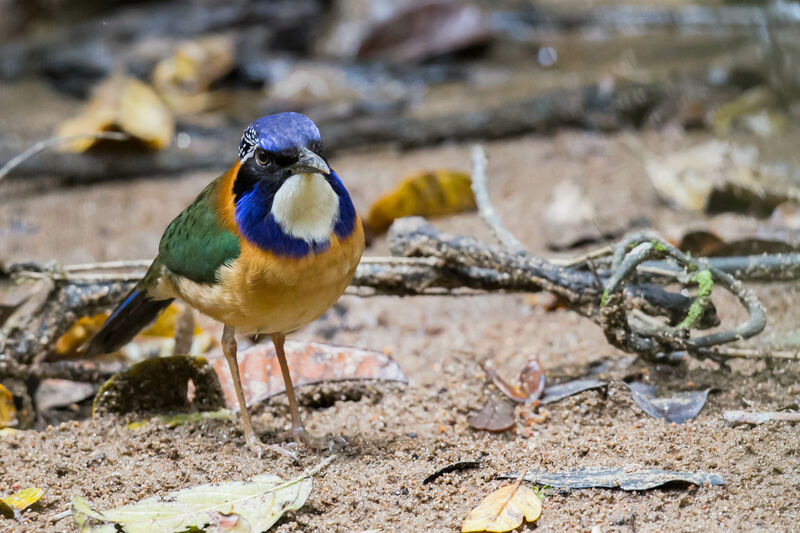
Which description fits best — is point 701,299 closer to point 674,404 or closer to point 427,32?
point 674,404

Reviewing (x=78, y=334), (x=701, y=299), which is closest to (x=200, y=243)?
(x=78, y=334)

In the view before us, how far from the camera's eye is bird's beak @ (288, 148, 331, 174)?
128 inches

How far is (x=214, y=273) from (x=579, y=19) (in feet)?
29.7

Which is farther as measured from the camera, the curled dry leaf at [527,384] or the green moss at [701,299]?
the curled dry leaf at [527,384]

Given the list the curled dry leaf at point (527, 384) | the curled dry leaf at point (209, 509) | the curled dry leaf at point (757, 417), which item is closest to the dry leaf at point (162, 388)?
the curled dry leaf at point (209, 509)

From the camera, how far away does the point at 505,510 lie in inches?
119

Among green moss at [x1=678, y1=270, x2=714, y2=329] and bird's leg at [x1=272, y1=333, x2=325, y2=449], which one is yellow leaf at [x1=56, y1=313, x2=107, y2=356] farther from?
green moss at [x1=678, y1=270, x2=714, y2=329]

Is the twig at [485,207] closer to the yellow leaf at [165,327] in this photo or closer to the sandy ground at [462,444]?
the sandy ground at [462,444]

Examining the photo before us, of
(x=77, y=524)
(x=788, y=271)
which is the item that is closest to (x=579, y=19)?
(x=788, y=271)

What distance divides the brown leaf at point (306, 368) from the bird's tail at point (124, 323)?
0.39m

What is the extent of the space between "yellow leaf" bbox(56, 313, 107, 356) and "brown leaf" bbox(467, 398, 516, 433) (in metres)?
2.05

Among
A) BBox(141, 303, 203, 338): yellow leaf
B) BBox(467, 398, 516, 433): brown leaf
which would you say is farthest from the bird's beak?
BBox(141, 303, 203, 338): yellow leaf

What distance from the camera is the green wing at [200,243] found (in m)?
3.50

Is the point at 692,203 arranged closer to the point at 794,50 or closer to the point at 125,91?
the point at 794,50
